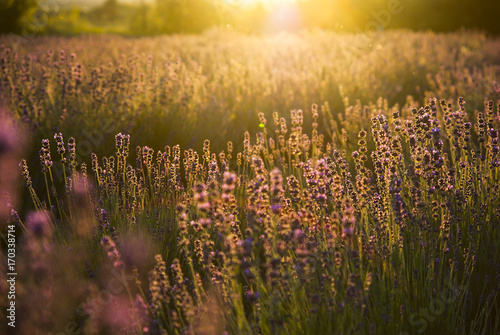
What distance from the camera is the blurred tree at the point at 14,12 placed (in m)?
18.5

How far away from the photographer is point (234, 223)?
2.16 m

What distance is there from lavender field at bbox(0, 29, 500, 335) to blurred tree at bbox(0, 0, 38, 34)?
15942mm

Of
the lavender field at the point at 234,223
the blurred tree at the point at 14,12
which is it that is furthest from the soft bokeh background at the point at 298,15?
the lavender field at the point at 234,223

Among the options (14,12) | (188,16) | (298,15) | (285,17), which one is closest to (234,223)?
(14,12)

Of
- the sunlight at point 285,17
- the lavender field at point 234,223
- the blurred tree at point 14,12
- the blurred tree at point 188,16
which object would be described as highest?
the blurred tree at point 188,16

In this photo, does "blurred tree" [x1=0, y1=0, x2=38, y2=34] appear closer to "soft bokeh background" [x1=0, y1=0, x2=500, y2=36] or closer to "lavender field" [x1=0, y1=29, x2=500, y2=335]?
"soft bokeh background" [x1=0, y1=0, x2=500, y2=36]

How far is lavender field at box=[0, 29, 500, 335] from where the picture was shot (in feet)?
→ 5.81

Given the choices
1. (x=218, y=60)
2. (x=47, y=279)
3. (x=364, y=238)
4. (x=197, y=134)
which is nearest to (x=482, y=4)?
(x=218, y=60)

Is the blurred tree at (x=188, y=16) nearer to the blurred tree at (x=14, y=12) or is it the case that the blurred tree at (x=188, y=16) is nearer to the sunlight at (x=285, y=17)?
the sunlight at (x=285, y=17)

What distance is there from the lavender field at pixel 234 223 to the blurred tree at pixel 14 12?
52.3ft

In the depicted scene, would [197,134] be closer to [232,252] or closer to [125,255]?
[125,255]

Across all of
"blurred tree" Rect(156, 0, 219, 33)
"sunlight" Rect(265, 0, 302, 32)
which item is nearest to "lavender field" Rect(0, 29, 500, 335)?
"sunlight" Rect(265, 0, 302, 32)

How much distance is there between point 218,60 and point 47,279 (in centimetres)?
752

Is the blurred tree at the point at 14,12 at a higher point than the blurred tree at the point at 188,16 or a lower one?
lower
